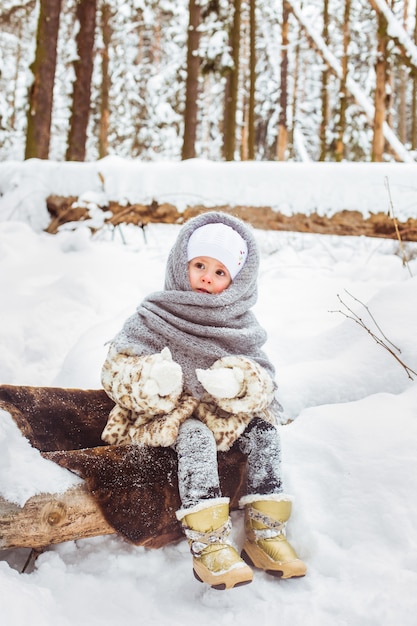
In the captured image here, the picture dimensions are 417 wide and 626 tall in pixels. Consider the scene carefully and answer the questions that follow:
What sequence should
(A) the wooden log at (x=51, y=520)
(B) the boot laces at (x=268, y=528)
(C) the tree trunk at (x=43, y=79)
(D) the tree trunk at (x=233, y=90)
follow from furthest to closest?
1. (D) the tree trunk at (x=233, y=90)
2. (C) the tree trunk at (x=43, y=79)
3. (B) the boot laces at (x=268, y=528)
4. (A) the wooden log at (x=51, y=520)

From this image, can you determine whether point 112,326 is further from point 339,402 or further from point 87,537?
point 87,537

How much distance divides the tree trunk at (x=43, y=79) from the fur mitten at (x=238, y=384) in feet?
21.2

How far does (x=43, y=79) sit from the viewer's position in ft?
23.5

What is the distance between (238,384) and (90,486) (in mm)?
658

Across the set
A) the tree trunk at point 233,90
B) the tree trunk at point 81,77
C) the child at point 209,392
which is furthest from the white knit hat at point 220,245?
the tree trunk at point 233,90

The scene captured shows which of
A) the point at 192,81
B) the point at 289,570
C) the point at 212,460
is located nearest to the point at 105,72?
the point at 192,81

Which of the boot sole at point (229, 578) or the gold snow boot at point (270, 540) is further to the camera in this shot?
the gold snow boot at point (270, 540)

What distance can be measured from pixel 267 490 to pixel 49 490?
76 centimetres

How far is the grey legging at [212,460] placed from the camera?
5.67ft

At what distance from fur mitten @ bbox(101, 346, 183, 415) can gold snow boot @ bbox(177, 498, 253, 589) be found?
0.42 m

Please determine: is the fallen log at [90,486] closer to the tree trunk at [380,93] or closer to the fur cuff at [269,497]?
the fur cuff at [269,497]

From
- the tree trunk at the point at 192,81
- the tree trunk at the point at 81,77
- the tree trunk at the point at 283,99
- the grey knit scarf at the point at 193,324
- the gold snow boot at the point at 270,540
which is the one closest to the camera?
the gold snow boot at the point at 270,540

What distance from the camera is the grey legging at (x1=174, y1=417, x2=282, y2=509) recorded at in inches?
68.0

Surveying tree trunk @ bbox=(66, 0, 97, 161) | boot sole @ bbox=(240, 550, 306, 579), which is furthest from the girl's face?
tree trunk @ bbox=(66, 0, 97, 161)
